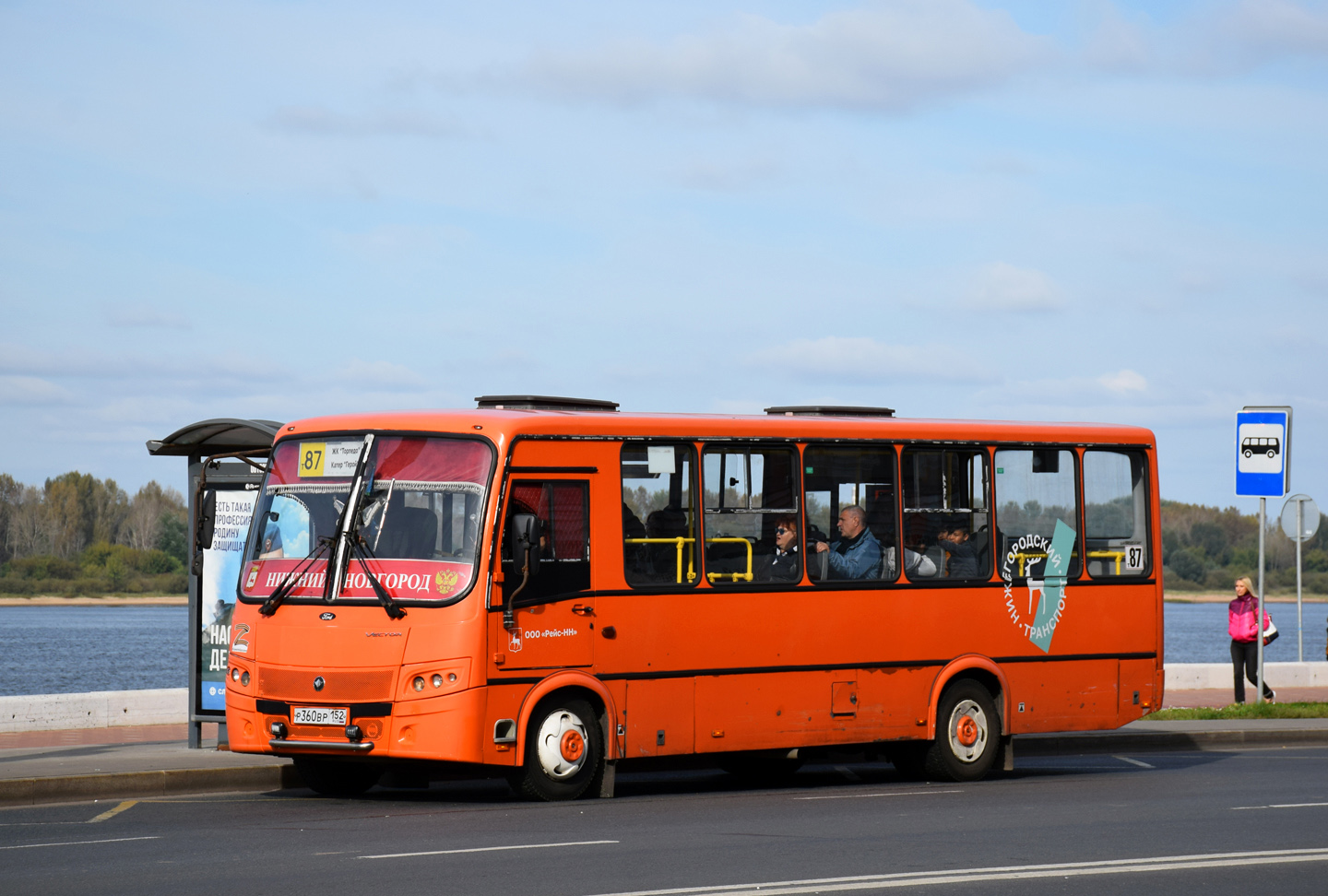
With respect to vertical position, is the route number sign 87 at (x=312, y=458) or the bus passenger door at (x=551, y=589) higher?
the route number sign 87 at (x=312, y=458)

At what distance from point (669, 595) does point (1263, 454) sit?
36.8ft

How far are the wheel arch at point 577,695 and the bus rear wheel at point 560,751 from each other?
0.22 ft

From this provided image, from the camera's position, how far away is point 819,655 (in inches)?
582

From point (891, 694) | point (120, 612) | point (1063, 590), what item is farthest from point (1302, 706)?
point (120, 612)

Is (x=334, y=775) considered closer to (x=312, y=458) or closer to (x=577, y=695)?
(x=577, y=695)

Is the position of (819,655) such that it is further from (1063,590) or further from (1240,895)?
(1240,895)

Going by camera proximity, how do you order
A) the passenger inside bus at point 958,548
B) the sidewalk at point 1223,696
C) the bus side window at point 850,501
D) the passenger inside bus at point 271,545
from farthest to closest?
1. the sidewalk at point 1223,696
2. the passenger inside bus at point 958,548
3. the bus side window at point 850,501
4. the passenger inside bus at point 271,545

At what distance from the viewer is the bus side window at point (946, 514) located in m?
15.6

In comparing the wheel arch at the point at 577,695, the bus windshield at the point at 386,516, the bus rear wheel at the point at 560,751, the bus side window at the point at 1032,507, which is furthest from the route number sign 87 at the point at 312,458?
the bus side window at the point at 1032,507

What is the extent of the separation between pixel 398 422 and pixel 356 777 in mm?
2956

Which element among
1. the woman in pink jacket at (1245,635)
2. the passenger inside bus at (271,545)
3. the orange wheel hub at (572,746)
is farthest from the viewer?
the woman in pink jacket at (1245,635)

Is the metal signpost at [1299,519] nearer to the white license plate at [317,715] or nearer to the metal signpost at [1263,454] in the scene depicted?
the metal signpost at [1263,454]

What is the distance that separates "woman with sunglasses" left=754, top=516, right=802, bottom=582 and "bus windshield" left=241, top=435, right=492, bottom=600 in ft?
8.93

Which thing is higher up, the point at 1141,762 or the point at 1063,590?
the point at 1063,590
